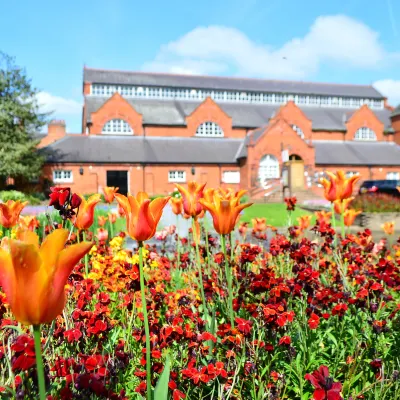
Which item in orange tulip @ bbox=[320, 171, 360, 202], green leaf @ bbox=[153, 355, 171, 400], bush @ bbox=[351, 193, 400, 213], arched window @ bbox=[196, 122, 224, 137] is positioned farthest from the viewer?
arched window @ bbox=[196, 122, 224, 137]

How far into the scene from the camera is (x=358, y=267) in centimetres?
405

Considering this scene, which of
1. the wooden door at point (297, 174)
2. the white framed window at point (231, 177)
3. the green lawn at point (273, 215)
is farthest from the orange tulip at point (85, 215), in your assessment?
the wooden door at point (297, 174)

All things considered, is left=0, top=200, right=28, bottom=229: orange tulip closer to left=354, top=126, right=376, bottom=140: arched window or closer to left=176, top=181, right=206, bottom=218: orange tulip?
left=176, top=181, right=206, bottom=218: orange tulip

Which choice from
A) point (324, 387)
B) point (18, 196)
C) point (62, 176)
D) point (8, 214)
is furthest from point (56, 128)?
point (324, 387)

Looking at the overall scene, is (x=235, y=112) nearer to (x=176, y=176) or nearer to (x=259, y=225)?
(x=176, y=176)

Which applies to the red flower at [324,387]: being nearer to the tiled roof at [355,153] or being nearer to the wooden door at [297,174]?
the wooden door at [297,174]

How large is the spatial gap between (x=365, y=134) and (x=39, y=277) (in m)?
45.4

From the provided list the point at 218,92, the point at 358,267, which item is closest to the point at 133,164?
the point at 218,92

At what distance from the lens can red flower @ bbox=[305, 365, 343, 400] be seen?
1.35 m

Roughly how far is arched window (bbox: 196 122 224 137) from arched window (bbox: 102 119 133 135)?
6277 millimetres

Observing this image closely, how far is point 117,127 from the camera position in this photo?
36.8 meters

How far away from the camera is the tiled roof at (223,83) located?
1599 inches

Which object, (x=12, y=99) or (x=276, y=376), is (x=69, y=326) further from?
(x=12, y=99)

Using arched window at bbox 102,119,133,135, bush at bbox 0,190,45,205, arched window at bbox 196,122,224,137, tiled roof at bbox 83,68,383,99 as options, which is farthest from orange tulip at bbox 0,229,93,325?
tiled roof at bbox 83,68,383,99
